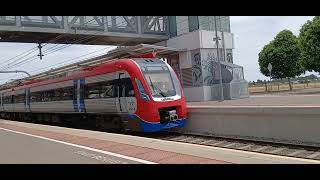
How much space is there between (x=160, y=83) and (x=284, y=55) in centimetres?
4722

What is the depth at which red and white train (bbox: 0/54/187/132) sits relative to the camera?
15789 millimetres

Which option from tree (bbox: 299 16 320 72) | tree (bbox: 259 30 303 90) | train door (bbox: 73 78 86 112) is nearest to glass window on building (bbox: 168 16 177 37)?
tree (bbox: 299 16 320 72)

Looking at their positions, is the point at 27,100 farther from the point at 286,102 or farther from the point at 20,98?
the point at 286,102

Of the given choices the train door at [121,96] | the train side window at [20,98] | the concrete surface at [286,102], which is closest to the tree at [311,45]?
the concrete surface at [286,102]

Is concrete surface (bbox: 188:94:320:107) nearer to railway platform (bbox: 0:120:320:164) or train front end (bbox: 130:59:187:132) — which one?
train front end (bbox: 130:59:187:132)

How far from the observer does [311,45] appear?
40.9 metres

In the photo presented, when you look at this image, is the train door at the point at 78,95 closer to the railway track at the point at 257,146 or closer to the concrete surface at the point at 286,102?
the railway track at the point at 257,146

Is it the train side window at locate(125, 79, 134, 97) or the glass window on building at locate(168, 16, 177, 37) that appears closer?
the train side window at locate(125, 79, 134, 97)

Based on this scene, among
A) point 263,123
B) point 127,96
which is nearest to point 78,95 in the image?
point 127,96

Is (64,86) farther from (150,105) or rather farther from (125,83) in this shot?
(150,105)

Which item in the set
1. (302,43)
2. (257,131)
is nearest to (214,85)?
(302,43)

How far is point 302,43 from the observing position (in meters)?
42.1

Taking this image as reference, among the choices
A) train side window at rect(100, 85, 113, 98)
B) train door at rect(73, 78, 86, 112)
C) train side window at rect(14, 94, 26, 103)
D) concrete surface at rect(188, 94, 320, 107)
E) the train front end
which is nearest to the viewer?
the train front end
